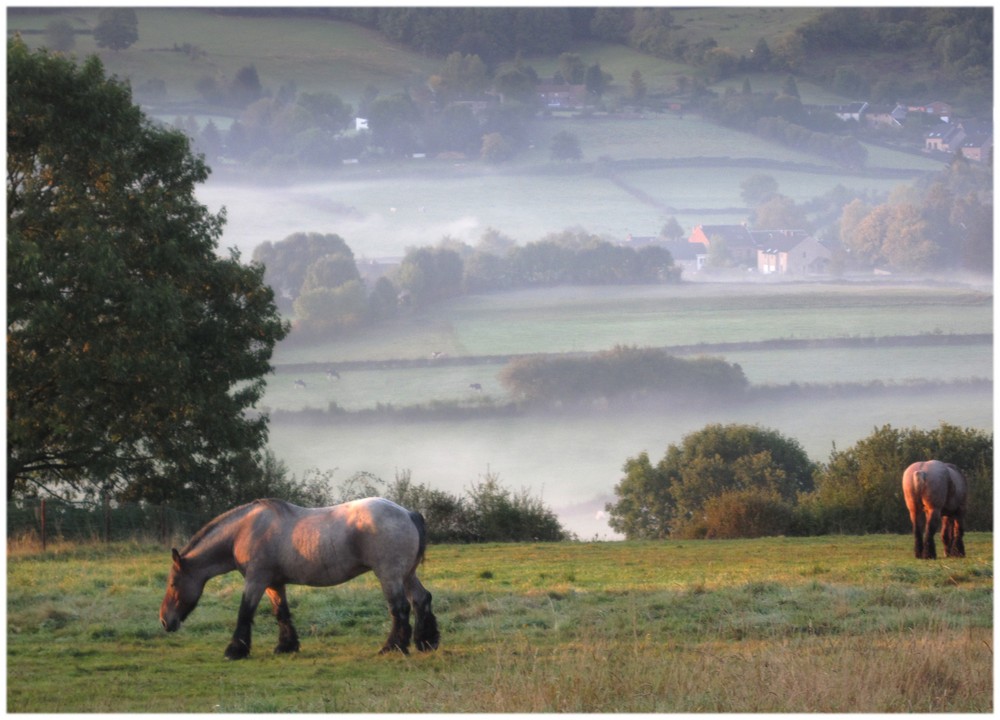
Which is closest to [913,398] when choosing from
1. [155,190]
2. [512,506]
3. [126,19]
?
[126,19]

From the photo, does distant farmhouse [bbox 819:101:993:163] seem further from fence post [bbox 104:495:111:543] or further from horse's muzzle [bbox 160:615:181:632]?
horse's muzzle [bbox 160:615:181:632]

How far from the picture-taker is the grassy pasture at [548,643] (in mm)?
10578

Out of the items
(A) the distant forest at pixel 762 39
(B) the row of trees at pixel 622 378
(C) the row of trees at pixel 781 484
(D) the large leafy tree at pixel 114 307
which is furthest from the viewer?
(B) the row of trees at pixel 622 378

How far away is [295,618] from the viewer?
14.8 meters

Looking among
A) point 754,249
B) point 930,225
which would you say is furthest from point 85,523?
point 930,225

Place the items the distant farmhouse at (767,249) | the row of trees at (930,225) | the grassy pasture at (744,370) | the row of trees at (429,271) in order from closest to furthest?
1. the grassy pasture at (744,370)
2. the row of trees at (429,271)
3. the row of trees at (930,225)
4. the distant farmhouse at (767,249)

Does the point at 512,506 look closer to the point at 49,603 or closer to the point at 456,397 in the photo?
the point at 49,603

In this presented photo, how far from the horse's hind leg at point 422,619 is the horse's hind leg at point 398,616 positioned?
8 centimetres

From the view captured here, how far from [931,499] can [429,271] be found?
83061 millimetres

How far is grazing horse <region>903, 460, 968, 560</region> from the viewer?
20516 mm

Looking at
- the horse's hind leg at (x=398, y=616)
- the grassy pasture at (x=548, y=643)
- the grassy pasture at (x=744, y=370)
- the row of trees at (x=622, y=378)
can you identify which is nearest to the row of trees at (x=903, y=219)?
the grassy pasture at (x=744, y=370)

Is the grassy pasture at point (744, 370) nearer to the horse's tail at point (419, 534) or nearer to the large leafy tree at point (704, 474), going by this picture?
the large leafy tree at point (704, 474)

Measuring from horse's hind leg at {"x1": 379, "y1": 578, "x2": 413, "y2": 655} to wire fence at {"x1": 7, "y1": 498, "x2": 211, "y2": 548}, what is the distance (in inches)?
483

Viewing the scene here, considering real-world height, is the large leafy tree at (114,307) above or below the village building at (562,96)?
below
